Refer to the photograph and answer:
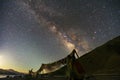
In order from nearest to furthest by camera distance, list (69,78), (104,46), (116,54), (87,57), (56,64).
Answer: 1. (69,78)
2. (56,64)
3. (116,54)
4. (87,57)
5. (104,46)

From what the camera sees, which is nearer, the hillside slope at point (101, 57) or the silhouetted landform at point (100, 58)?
the hillside slope at point (101, 57)

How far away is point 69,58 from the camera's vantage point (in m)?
22.0

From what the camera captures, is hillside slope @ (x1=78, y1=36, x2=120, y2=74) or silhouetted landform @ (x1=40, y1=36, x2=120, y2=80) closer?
hillside slope @ (x1=78, y1=36, x2=120, y2=74)

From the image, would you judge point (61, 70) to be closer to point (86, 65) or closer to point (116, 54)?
point (86, 65)

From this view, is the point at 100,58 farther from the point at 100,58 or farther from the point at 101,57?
A: the point at 101,57

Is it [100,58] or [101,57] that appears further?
[101,57]

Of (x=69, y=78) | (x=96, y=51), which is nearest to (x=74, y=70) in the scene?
(x=69, y=78)

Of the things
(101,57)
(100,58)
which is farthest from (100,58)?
(101,57)

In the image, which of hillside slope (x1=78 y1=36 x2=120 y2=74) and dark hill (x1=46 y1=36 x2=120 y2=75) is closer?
hillside slope (x1=78 y1=36 x2=120 y2=74)

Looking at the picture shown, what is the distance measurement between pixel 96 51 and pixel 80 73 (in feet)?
208

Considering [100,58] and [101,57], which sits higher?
[101,57]

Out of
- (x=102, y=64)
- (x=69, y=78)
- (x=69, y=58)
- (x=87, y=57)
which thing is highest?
(x=87, y=57)

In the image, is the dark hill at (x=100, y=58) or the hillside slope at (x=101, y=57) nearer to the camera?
the hillside slope at (x=101, y=57)

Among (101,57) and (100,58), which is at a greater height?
(101,57)
